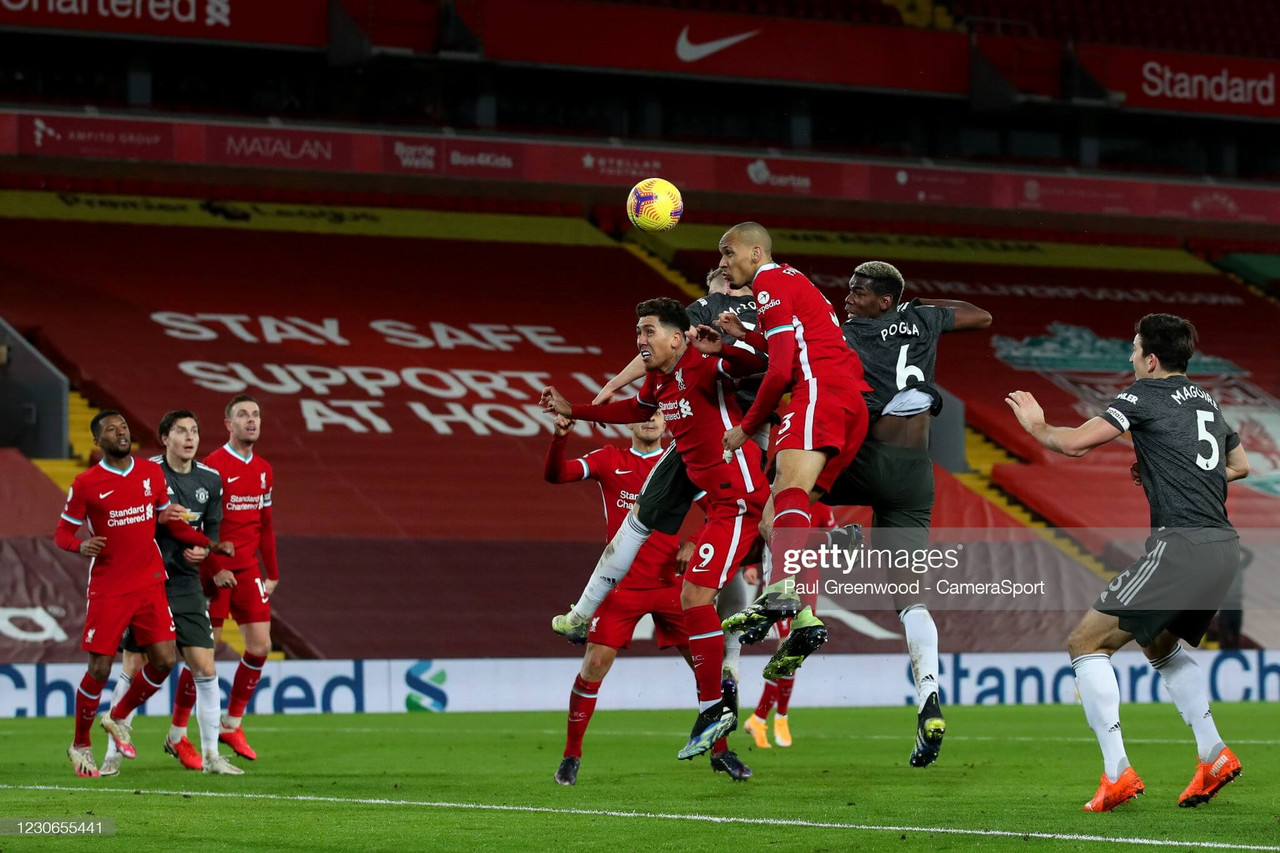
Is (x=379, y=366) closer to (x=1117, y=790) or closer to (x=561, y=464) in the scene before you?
(x=561, y=464)

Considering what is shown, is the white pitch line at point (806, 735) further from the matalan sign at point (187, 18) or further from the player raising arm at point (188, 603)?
the matalan sign at point (187, 18)

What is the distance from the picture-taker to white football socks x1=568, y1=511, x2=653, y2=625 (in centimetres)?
1048

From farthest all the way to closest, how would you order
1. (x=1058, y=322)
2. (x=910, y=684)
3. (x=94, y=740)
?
1. (x=1058, y=322)
2. (x=910, y=684)
3. (x=94, y=740)

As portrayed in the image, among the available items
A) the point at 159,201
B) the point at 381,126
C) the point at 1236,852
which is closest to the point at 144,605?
the point at 1236,852

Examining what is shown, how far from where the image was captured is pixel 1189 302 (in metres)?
31.1

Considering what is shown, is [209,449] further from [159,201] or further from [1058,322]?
[1058,322]

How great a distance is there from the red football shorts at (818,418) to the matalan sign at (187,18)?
1743 centimetres

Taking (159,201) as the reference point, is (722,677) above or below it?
below

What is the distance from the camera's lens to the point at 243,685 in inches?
492

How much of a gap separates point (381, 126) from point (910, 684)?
11723 mm

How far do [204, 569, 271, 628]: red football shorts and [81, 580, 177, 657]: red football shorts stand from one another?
1188 mm

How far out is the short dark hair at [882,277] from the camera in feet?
31.7

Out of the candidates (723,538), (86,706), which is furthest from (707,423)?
(86,706)

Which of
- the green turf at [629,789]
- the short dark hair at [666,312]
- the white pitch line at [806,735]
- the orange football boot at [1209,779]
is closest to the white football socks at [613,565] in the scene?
the green turf at [629,789]
